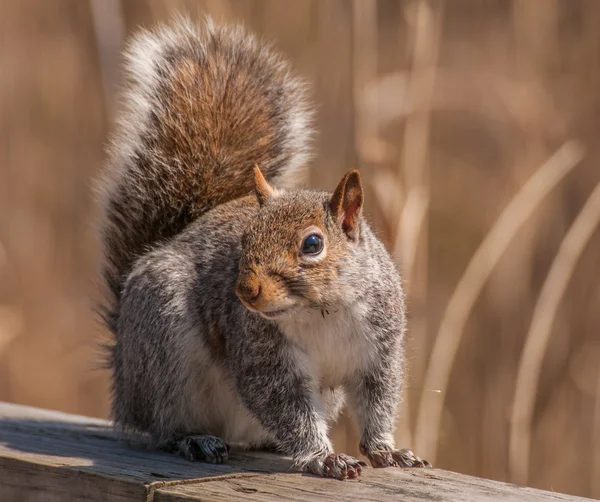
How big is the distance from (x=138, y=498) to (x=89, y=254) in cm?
199

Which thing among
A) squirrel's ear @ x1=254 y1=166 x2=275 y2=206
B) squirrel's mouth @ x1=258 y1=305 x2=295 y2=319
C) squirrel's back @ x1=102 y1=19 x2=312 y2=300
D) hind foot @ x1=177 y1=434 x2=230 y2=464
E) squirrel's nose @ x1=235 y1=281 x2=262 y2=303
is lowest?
hind foot @ x1=177 y1=434 x2=230 y2=464

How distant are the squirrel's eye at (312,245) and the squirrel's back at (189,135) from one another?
0.63 metres

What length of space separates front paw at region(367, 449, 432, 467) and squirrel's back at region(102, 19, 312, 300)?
72 cm

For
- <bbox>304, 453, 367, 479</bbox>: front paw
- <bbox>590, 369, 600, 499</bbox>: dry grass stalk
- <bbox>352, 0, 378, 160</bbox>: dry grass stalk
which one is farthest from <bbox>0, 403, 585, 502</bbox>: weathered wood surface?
<bbox>590, 369, 600, 499</bbox>: dry grass stalk

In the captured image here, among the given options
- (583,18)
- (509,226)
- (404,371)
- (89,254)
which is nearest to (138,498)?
(404,371)

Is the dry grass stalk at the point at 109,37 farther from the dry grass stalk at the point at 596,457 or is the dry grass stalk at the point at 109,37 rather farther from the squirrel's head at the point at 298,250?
the dry grass stalk at the point at 596,457

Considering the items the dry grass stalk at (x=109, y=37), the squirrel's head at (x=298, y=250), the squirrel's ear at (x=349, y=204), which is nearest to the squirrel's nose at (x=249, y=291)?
the squirrel's head at (x=298, y=250)

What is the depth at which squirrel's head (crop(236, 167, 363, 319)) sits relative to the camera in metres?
1.55

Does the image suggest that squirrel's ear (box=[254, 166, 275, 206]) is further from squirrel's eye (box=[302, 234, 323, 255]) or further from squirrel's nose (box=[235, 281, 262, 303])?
squirrel's nose (box=[235, 281, 262, 303])

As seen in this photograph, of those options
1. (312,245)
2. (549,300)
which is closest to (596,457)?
(549,300)

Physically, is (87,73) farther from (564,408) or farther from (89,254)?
(564,408)

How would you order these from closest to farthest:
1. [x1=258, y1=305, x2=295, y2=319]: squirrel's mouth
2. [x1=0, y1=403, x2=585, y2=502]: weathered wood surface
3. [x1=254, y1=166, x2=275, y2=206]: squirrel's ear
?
[x1=0, y1=403, x2=585, y2=502]: weathered wood surface < [x1=258, y1=305, x2=295, y2=319]: squirrel's mouth < [x1=254, y1=166, x2=275, y2=206]: squirrel's ear

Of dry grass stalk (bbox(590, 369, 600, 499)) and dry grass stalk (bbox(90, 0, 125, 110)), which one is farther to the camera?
dry grass stalk (bbox(90, 0, 125, 110))

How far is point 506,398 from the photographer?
8.52 ft
